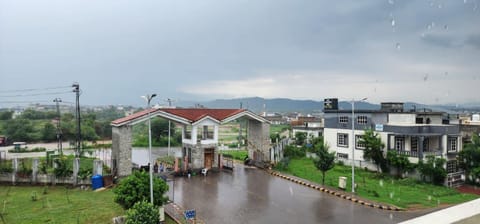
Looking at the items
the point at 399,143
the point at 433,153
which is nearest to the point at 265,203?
the point at 399,143

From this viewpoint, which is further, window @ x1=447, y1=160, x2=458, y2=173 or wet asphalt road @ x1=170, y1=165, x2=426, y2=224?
window @ x1=447, y1=160, x2=458, y2=173

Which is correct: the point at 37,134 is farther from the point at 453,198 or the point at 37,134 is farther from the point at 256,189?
the point at 453,198

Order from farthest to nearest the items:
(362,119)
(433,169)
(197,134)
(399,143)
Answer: (362,119), (197,134), (399,143), (433,169)

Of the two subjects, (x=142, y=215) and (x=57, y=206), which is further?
(x=57, y=206)

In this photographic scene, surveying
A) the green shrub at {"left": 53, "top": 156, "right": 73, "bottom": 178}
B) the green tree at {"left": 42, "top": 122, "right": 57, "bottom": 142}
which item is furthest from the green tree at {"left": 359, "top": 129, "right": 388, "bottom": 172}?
the green tree at {"left": 42, "top": 122, "right": 57, "bottom": 142}

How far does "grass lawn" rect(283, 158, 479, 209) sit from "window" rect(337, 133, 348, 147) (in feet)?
10.7

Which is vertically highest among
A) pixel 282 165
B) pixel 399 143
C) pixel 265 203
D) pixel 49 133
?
pixel 399 143

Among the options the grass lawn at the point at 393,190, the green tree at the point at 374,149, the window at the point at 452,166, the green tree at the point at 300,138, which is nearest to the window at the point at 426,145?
the window at the point at 452,166

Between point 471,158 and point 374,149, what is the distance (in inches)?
234

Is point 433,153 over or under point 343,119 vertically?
under

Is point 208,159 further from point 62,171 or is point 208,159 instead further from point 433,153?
point 433,153

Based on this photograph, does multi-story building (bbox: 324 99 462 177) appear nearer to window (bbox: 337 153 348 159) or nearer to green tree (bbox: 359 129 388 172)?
window (bbox: 337 153 348 159)

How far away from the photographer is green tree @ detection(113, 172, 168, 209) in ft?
42.7

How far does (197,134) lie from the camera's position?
85.9ft
